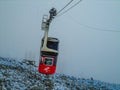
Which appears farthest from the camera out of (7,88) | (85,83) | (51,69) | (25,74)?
(85,83)

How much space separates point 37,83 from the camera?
11.4 metres

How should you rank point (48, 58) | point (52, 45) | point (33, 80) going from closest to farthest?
point (48, 58) < point (52, 45) < point (33, 80)

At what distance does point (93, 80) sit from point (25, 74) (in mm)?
4996

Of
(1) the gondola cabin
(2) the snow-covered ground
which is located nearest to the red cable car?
(1) the gondola cabin

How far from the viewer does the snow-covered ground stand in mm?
10453

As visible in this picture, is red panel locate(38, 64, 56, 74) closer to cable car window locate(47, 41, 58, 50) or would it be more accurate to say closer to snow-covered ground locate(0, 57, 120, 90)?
cable car window locate(47, 41, 58, 50)

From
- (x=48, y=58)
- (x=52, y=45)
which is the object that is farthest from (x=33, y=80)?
(x=48, y=58)

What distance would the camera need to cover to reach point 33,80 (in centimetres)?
1208

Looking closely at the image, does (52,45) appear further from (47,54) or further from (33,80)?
(33,80)

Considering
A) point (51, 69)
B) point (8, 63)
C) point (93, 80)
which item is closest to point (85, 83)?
point (93, 80)

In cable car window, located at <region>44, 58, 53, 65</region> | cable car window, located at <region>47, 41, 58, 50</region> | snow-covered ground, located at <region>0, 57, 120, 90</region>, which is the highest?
cable car window, located at <region>47, 41, 58, 50</region>

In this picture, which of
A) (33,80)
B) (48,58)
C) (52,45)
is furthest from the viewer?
(33,80)

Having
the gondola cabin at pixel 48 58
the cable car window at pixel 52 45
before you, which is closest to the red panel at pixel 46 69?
the gondola cabin at pixel 48 58

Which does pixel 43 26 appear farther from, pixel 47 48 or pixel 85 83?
pixel 85 83
